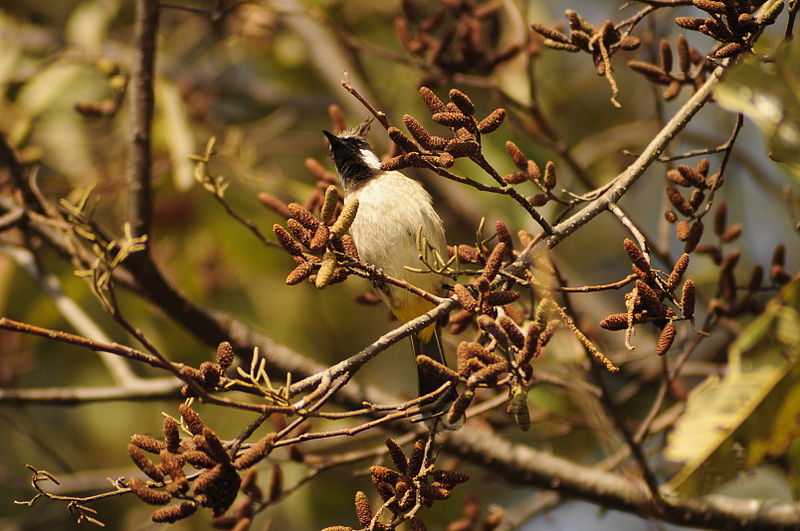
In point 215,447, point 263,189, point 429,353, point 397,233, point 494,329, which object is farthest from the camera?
point 263,189

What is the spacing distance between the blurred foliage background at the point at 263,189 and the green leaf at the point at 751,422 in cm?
49

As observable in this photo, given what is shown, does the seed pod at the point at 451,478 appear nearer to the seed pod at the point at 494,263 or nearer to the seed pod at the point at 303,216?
the seed pod at the point at 494,263

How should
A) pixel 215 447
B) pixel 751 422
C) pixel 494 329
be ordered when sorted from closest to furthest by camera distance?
1. pixel 215 447
2. pixel 494 329
3. pixel 751 422

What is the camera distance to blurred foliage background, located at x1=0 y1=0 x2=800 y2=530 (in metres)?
3.21

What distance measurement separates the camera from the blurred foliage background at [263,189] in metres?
3.21

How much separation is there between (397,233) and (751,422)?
44.7 inches

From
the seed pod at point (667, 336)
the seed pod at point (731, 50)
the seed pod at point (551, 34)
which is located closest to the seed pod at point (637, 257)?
the seed pod at point (667, 336)

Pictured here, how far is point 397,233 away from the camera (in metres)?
2.54

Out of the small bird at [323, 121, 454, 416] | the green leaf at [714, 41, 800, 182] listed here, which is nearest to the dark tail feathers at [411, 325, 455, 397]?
the small bird at [323, 121, 454, 416]

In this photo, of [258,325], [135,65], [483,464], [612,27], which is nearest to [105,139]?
[258,325]

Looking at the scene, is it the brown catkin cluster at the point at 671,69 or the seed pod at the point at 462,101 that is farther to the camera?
the brown catkin cluster at the point at 671,69

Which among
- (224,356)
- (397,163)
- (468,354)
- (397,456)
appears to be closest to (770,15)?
(397,163)

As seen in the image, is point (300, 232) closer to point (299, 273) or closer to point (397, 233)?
→ point (299, 273)

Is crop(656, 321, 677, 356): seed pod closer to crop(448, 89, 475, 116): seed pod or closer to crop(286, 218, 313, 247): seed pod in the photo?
crop(448, 89, 475, 116): seed pod
